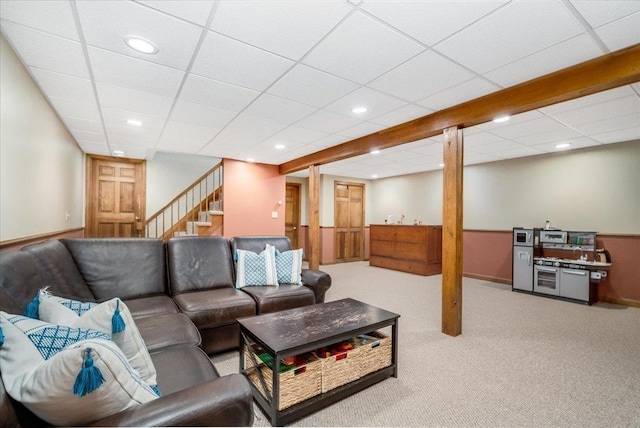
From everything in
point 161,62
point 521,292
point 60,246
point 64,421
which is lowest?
point 521,292

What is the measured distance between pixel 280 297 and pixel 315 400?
112 centimetres

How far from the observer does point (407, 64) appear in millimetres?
2172

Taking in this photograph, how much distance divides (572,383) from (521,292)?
10.2 ft

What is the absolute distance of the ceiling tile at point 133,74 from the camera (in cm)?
210

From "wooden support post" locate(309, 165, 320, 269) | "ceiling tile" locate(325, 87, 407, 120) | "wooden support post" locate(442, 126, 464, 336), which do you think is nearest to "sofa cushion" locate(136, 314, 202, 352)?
"ceiling tile" locate(325, 87, 407, 120)

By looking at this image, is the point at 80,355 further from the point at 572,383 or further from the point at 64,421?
the point at 572,383

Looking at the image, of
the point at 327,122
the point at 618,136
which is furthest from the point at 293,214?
the point at 618,136

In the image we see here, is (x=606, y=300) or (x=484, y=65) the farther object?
(x=606, y=300)

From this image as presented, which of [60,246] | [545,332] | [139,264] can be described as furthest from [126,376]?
[545,332]

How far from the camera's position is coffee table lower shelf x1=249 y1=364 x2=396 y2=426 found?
1.69 metres

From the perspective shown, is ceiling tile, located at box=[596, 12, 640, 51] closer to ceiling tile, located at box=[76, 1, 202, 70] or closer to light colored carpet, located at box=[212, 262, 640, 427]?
light colored carpet, located at box=[212, 262, 640, 427]

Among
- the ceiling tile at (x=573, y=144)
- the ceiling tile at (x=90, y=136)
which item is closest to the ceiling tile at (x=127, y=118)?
the ceiling tile at (x=90, y=136)

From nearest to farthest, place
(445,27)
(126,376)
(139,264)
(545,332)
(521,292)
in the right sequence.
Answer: (126,376), (445,27), (139,264), (545,332), (521,292)

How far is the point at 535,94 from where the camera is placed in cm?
241
